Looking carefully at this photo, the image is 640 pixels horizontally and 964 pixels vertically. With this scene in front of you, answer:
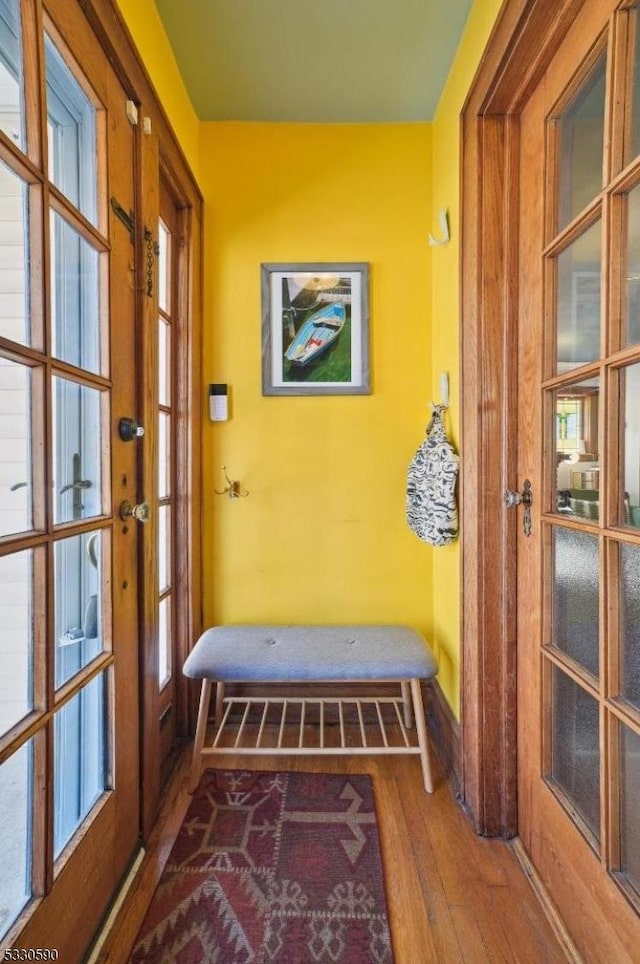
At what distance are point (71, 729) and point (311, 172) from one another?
208cm

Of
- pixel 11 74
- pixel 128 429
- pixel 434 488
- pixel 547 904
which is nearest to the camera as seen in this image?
pixel 11 74

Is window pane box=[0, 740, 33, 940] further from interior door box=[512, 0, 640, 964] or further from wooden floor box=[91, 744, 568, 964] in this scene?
interior door box=[512, 0, 640, 964]

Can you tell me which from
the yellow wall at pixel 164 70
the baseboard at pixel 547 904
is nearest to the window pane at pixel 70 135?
the yellow wall at pixel 164 70

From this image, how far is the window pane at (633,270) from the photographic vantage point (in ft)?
2.69

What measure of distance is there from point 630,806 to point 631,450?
27.4 inches

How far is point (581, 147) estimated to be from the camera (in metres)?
0.99

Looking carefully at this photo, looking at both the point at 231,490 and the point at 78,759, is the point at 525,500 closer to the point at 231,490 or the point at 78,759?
the point at 231,490

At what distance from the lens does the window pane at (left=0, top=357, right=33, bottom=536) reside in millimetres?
784

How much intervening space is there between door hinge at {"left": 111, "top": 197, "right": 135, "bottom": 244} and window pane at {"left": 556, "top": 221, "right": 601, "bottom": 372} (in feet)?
3.77

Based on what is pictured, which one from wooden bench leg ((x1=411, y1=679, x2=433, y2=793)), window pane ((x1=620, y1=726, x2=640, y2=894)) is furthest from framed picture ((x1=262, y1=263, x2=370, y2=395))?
window pane ((x1=620, y1=726, x2=640, y2=894))

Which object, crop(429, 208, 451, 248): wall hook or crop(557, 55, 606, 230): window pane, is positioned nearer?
crop(557, 55, 606, 230): window pane

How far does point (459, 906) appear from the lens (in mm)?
1084

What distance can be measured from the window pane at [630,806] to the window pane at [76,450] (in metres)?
1.25

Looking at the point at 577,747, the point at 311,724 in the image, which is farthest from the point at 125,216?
the point at 311,724
